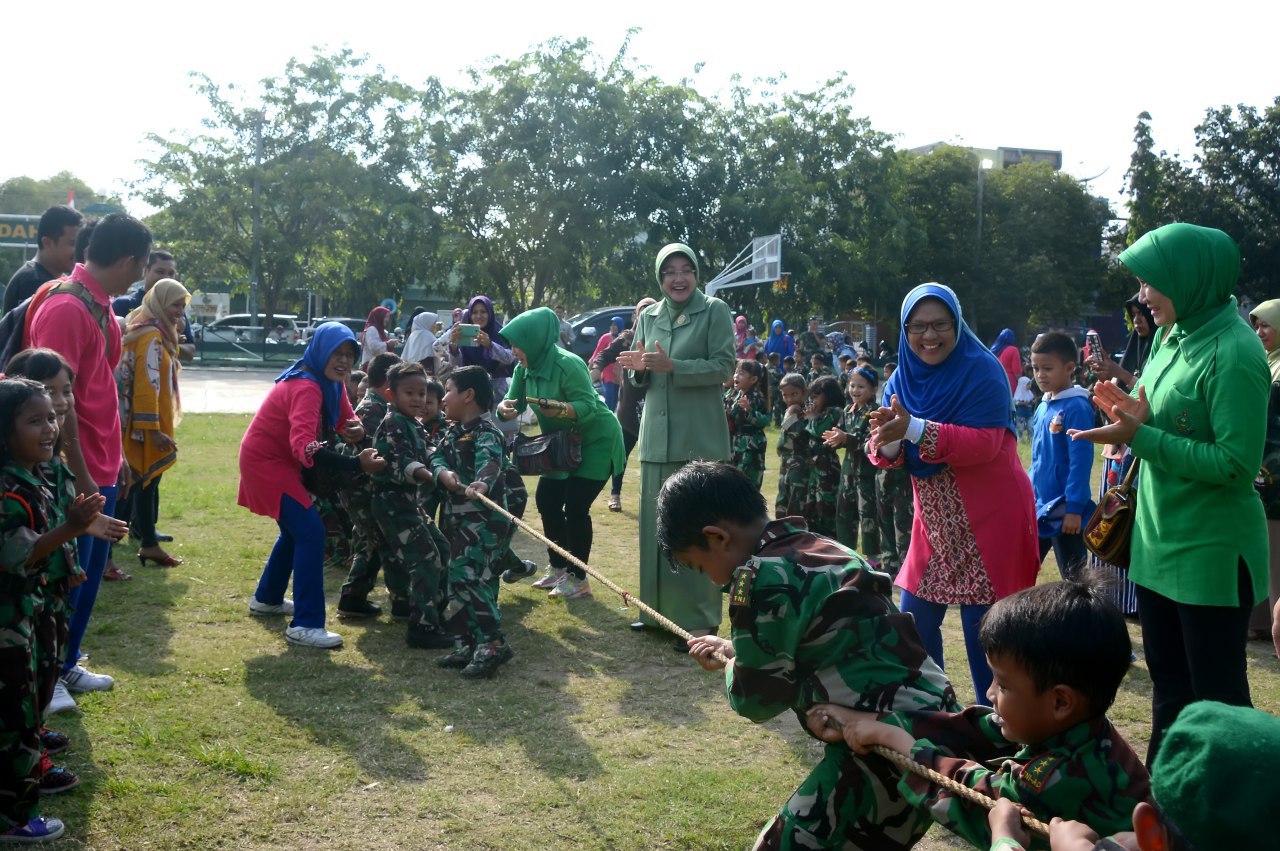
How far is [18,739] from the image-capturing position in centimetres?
365

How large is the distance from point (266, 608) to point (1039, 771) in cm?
558

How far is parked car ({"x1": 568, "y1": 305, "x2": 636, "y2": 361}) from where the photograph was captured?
2518 cm

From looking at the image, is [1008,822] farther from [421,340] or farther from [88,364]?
[421,340]

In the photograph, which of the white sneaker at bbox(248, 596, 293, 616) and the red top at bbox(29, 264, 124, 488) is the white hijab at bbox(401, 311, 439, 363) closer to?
the white sneaker at bbox(248, 596, 293, 616)

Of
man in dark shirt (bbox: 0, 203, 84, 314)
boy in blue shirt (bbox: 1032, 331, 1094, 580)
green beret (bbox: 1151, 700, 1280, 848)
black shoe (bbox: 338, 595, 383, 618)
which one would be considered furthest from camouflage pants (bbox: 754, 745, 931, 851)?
man in dark shirt (bbox: 0, 203, 84, 314)

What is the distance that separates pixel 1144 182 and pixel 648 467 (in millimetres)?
33232

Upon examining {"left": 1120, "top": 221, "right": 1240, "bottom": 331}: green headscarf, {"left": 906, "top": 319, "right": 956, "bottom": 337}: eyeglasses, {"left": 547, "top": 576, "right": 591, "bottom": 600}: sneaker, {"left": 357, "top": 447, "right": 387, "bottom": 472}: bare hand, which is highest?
{"left": 1120, "top": 221, "right": 1240, "bottom": 331}: green headscarf

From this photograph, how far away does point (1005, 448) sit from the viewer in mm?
4543

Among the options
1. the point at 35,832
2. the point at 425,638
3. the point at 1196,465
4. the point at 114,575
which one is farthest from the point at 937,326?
the point at 114,575

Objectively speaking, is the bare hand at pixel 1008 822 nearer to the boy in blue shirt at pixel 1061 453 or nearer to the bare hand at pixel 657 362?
the boy in blue shirt at pixel 1061 453

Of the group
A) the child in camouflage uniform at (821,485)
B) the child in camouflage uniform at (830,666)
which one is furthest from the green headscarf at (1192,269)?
the child in camouflage uniform at (821,485)

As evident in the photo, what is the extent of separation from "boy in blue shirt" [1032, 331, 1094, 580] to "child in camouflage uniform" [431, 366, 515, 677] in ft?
9.91

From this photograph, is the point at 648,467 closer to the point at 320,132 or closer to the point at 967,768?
the point at 967,768

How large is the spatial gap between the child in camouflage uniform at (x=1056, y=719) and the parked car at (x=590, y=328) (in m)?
22.1
